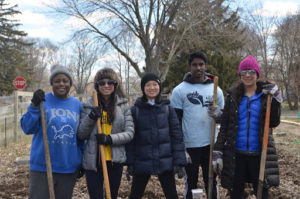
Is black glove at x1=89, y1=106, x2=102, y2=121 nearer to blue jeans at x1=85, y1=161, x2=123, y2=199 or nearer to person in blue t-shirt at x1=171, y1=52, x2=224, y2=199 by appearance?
blue jeans at x1=85, y1=161, x2=123, y2=199

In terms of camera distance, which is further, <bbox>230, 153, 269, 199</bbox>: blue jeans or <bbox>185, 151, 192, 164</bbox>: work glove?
<bbox>185, 151, 192, 164</bbox>: work glove

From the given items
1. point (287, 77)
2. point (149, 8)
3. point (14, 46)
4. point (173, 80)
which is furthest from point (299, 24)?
point (14, 46)

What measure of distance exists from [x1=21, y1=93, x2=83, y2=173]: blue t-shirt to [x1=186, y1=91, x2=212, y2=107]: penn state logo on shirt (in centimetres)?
142

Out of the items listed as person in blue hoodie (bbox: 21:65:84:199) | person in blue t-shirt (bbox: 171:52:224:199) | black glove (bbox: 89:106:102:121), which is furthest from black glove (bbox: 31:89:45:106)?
person in blue t-shirt (bbox: 171:52:224:199)

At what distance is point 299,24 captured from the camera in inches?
901

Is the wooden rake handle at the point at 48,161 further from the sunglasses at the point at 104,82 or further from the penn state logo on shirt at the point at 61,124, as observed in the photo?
the sunglasses at the point at 104,82

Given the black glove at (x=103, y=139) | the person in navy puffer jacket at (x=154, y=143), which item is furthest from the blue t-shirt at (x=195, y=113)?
the black glove at (x=103, y=139)

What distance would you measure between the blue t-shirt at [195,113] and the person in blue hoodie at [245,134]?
0.32 meters

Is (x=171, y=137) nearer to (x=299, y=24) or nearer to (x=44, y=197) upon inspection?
(x=44, y=197)

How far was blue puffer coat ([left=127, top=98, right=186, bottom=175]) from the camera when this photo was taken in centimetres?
306

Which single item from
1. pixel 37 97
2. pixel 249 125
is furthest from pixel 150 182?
pixel 37 97

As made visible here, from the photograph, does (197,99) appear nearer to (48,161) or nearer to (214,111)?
(214,111)

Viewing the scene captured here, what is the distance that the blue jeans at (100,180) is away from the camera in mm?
2939

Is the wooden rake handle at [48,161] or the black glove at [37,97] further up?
the black glove at [37,97]
